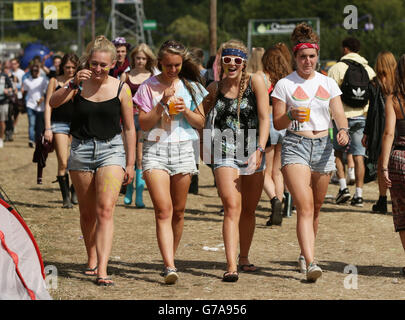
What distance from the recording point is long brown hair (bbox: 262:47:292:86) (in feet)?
31.5

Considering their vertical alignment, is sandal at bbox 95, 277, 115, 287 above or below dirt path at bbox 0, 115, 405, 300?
above

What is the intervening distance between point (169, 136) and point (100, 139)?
1.82 feet

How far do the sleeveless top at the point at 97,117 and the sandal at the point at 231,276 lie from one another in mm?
1436

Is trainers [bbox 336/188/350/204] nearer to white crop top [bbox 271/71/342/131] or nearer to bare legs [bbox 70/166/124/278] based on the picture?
white crop top [bbox 271/71/342/131]

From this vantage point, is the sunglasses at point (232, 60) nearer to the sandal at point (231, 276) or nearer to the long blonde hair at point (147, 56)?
the sandal at point (231, 276)

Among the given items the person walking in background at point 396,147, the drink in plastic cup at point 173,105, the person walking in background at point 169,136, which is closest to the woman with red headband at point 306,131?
the person walking in background at point 396,147

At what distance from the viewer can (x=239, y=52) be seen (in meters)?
7.00

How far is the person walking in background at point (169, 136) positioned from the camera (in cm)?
691

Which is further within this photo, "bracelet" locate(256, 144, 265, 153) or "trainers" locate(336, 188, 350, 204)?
"trainers" locate(336, 188, 350, 204)

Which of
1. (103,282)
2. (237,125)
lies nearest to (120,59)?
(237,125)

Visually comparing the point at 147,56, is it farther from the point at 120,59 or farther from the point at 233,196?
the point at 233,196

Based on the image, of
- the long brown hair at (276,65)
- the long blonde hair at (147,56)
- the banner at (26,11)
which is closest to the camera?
the long brown hair at (276,65)

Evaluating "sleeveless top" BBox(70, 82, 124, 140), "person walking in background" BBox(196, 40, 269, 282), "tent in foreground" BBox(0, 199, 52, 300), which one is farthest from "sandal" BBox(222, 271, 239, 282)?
"tent in foreground" BBox(0, 199, 52, 300)

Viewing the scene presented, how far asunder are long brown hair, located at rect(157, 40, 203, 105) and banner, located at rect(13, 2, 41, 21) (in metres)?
76.8
